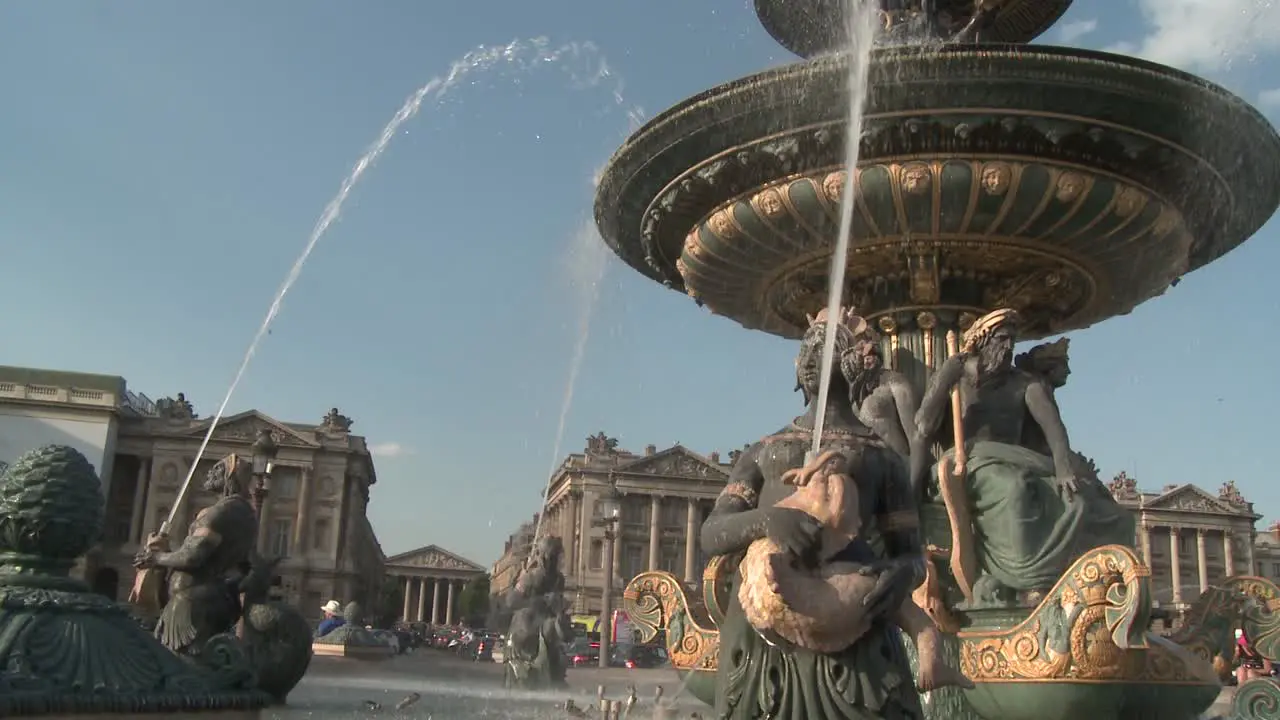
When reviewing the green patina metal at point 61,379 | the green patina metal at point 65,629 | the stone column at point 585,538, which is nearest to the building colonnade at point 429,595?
the stone column at point 585,538

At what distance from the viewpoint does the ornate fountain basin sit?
4.38m

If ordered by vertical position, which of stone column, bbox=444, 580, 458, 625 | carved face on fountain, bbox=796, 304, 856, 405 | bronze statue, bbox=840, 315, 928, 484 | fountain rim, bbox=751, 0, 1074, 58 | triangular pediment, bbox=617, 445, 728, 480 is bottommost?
stone column, bbox=444, 580, 458, 625

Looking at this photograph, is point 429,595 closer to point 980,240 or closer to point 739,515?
point 980,240

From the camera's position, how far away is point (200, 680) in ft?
8.01

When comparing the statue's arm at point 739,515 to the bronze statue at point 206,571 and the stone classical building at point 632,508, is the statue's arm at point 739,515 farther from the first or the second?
the stone classical building at point 632,508

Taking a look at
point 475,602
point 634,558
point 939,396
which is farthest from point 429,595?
point 939,396

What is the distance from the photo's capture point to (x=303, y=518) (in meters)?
81.3

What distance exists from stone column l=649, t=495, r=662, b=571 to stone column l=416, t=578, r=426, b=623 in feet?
142

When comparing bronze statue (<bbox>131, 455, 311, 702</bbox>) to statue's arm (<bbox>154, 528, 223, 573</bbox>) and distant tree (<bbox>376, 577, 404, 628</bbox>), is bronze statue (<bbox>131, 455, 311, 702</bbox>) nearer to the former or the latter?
statue's arm (<bbox>154, 528, 223, 573</bbox>)

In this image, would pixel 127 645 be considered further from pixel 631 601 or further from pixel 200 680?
pixel 631 601

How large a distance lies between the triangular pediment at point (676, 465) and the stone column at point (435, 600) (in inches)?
1633

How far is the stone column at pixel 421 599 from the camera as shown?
11962cm

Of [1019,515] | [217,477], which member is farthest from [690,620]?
[217,477]

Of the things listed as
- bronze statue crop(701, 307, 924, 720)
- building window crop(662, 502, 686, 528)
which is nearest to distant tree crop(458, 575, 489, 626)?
building window crop(662, 502, 686, 528)
